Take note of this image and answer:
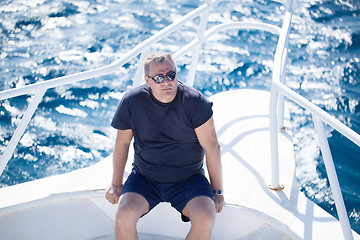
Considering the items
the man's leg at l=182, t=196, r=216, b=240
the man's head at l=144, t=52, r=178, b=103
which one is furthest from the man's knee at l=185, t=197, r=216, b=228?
the man's head at l=144, t=52, r=178, b=103

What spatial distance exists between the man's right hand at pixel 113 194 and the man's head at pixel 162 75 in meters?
0.53

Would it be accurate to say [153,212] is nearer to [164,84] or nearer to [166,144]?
[166,144]

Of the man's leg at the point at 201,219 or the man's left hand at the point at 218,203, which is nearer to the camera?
the man's leg at the point at 201,219

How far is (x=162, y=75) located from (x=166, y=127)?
0.26 metres

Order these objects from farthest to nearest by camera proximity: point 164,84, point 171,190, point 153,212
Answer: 1. point 153,212
2. point 171,190
3. point 164,84

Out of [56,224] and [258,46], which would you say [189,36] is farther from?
[56,224]

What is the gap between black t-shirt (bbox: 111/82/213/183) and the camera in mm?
2006

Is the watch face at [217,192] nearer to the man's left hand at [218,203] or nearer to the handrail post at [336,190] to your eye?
the man's left hand at [218,203]

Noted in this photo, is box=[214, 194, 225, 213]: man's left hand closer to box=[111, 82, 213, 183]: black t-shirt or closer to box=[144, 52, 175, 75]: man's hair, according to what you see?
box=[111, 82, 213, 183]: black t-shirt

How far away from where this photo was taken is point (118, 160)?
7.05 feet

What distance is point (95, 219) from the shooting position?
233 cm

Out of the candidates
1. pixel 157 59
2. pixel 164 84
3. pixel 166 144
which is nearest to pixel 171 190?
pixel 166 144

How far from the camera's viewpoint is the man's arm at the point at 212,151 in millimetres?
2008

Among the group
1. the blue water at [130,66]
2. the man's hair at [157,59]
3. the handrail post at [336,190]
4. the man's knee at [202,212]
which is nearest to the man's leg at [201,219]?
the man's knee at [202,212]
